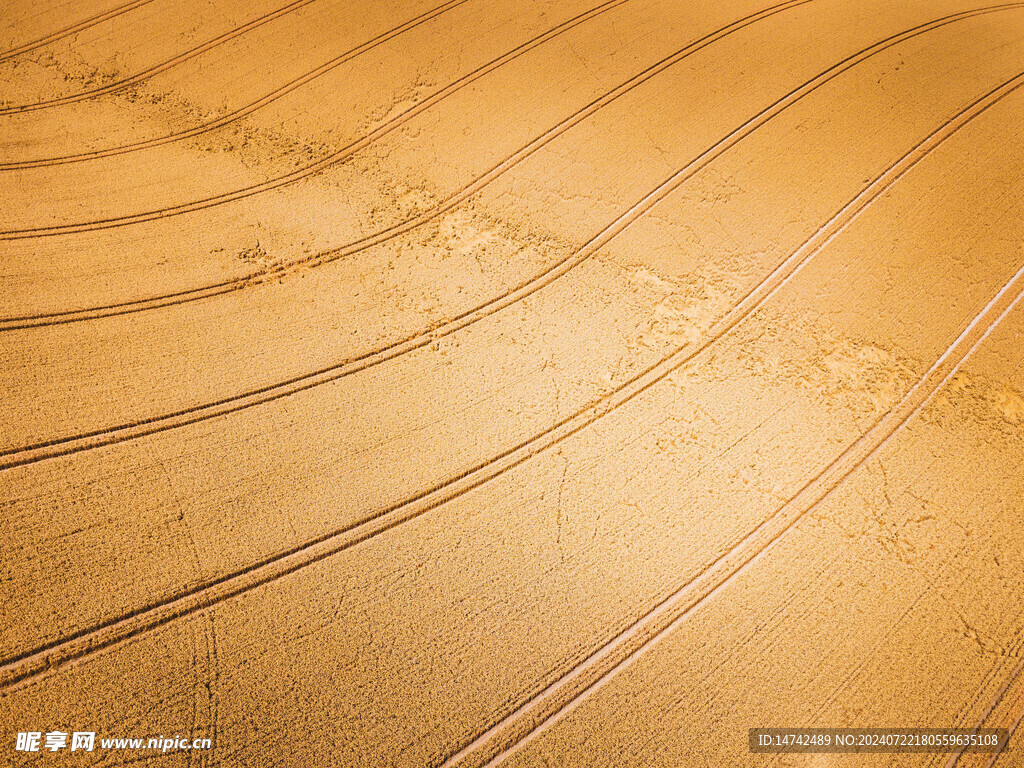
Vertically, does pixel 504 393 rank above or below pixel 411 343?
below

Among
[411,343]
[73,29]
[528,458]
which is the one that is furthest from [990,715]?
[73,29]

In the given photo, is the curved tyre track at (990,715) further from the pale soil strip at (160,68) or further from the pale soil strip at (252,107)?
the pale soil strip at (160,68)

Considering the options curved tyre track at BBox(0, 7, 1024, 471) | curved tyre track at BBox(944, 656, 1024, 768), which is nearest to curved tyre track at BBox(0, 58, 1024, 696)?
curved tyre track at BBox(0, 7, 1024, 471)

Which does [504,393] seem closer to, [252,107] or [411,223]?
[411,223]

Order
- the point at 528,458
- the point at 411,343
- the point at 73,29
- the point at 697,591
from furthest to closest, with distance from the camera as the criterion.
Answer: the point at 73,29 < the point at 411,343 < the point at 528,458 < the point at 697,591

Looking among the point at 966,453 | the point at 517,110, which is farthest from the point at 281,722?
the point at 517,110

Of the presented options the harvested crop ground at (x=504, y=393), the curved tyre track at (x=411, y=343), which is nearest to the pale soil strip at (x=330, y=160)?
the harvested crop ground at (x=504, y=393)
